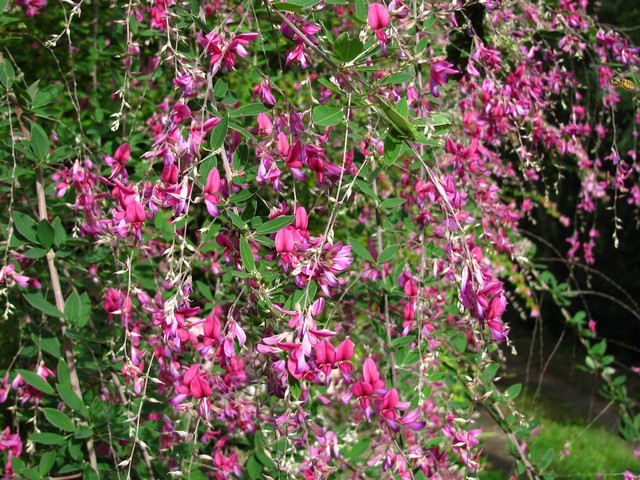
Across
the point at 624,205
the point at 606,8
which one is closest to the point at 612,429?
the point at 624,205

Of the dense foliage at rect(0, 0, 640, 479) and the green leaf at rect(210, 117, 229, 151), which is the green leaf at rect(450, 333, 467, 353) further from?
the green leaf at rect(210, 117, 229, 151)

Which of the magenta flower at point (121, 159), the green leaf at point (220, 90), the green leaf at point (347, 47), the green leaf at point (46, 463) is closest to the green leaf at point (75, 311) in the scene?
the green leaf at point (46, 463)

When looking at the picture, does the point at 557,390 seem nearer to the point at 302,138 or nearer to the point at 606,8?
the point at 606,8

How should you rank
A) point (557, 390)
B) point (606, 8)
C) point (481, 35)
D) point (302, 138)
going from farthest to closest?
point (606, 8), point (557, 390), point (481, 35), point (302, 138)

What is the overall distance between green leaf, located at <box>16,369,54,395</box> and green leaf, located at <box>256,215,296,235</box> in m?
0.87

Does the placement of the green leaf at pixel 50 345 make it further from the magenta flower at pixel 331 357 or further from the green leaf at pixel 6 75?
the magenta flower at pixel 331 357

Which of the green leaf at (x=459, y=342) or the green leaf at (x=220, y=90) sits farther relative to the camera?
the green leaf at (x=459, y=342)

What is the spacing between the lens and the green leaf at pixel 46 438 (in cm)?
173

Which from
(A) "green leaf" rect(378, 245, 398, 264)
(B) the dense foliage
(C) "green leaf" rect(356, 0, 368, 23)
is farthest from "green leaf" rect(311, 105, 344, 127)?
(A) "green leaf" rect(378, 245, 398, 264)

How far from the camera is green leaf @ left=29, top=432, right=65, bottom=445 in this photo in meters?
1.73

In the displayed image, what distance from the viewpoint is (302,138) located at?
1.34 m

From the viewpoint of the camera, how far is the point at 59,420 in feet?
5.66

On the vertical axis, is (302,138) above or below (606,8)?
above

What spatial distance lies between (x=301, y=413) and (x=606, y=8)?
713 cm
